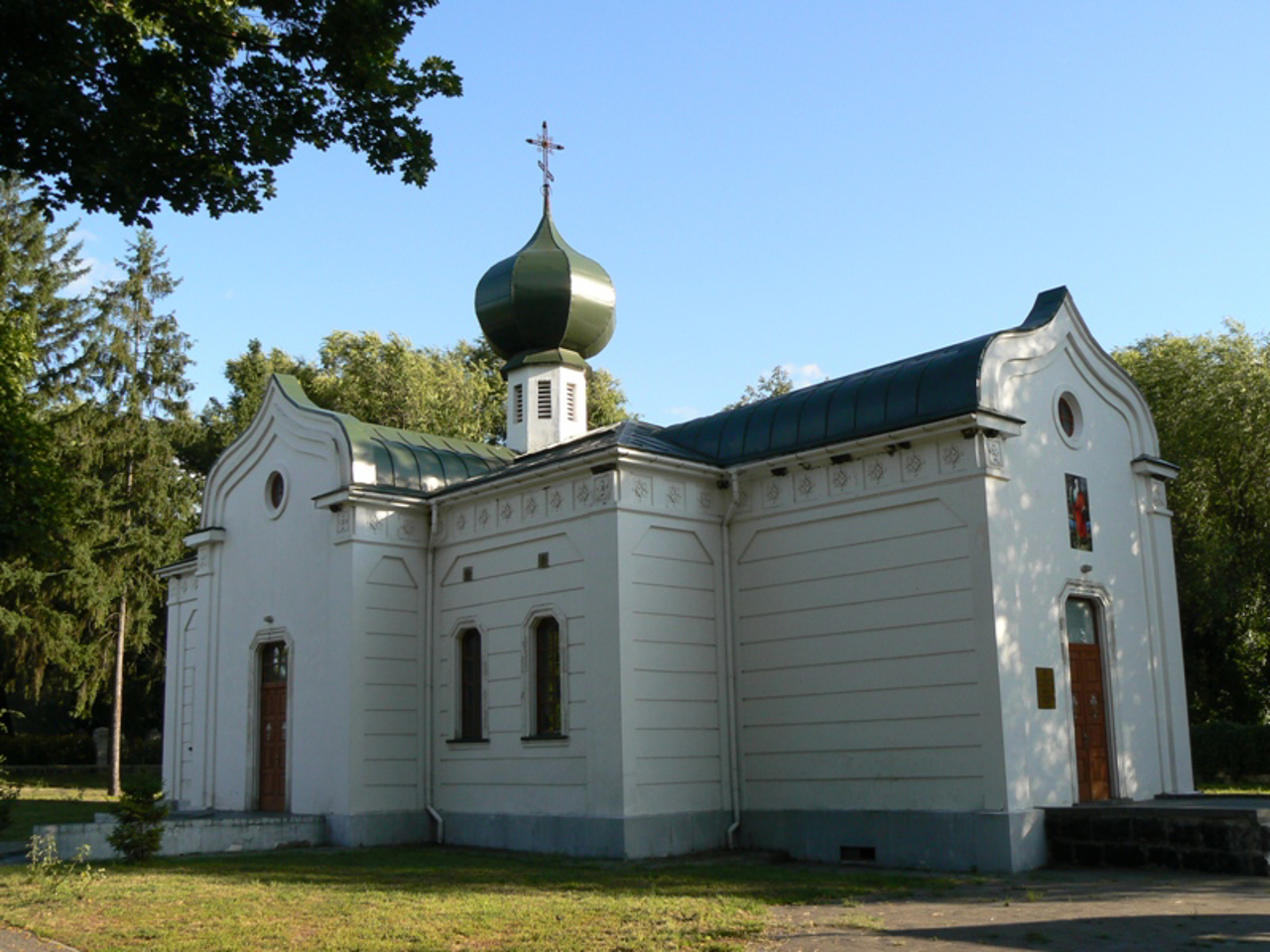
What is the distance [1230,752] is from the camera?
25.2 metres

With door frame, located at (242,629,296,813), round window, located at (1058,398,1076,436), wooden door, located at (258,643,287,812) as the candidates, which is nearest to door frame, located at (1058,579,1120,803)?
round window, located at (1058,398,1076,436)

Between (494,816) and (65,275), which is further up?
(65,275)

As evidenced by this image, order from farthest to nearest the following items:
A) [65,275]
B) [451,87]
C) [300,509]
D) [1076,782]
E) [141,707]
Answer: [141,707], [65,275], [300,509], [1076,782], [451,87]

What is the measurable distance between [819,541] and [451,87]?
8452 mm

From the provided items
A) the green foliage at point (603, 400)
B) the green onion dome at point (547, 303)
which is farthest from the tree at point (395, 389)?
the green onion dome at point (547, 303)

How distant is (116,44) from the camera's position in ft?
25.3

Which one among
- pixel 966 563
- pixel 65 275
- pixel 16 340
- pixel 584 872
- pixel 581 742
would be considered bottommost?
pixel 584 872

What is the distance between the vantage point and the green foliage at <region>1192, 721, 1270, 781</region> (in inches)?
984

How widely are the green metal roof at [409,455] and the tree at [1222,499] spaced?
53.2 ft

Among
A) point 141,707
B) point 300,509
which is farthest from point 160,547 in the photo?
point 300,509

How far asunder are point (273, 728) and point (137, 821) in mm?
4564

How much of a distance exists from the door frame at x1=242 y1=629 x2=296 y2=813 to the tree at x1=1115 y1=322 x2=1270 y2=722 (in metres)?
18.8

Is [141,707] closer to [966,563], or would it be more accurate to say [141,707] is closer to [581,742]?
[581,742]

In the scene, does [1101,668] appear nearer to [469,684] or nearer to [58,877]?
[469,684]
